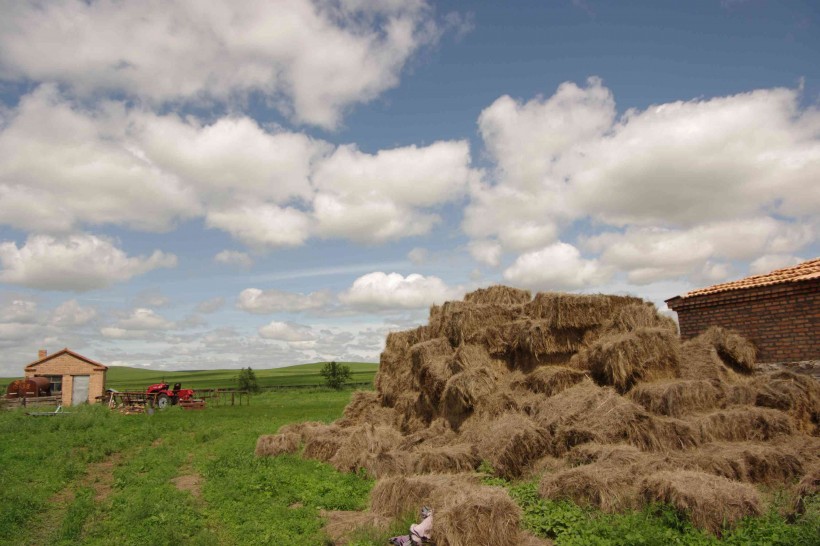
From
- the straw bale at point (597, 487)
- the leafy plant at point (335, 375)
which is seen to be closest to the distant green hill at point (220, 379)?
the leafy plant at point (335, 375)

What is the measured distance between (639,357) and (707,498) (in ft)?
16.6

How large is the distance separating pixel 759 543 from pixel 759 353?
31.2 ft

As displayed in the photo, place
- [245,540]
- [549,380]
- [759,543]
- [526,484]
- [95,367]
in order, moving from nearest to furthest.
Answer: [759,543], [245,540], [526,484], [549,380], [95,367]

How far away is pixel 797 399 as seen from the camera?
10.6 meters

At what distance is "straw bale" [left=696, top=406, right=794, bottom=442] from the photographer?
9586 mm

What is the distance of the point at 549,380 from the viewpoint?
11914 millimetres

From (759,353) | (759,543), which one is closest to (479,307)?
(759,353)

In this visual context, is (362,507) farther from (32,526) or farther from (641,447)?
(32,526)

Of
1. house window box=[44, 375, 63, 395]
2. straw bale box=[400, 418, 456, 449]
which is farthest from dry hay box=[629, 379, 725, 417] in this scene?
house window box=[44, 375, 63, 395]

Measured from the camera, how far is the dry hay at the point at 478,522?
6.57 metres

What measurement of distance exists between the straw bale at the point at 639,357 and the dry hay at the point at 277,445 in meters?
8.24

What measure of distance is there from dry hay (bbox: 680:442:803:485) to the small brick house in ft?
140

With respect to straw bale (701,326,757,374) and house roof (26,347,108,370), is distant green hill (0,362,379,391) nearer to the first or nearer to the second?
house roof (26,347,108,370)

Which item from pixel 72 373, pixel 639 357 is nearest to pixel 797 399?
pixel 639 357
